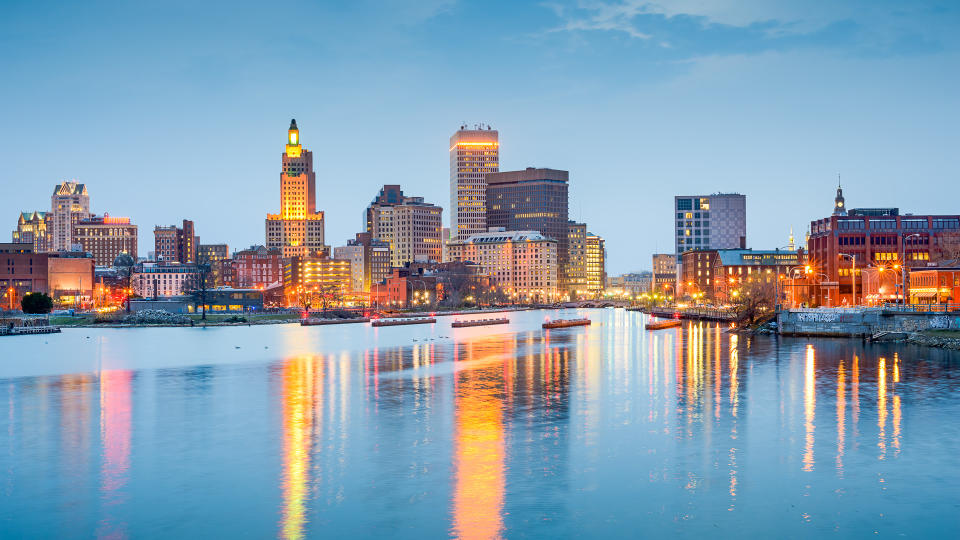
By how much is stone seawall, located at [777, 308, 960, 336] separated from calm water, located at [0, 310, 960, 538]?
19187mm

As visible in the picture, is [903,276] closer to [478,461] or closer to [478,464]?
[478,461]

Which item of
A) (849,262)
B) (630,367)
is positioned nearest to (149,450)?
(630,367)

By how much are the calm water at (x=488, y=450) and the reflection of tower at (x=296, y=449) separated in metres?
0.16

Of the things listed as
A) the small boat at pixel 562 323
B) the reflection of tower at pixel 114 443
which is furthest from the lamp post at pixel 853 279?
the reflection of tower at pixel 114 443

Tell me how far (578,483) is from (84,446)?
942 inches

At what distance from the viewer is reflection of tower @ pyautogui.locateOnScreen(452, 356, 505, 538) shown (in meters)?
27.0

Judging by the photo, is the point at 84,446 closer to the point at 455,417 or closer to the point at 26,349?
the point at 455,417

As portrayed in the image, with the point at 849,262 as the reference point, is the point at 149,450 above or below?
below

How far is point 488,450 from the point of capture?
122 feet

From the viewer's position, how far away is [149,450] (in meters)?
38.7

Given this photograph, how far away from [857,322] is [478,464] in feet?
265

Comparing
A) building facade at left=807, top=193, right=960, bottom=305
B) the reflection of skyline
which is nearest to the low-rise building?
building facade at left=807, top=193, right=960, bottom=305

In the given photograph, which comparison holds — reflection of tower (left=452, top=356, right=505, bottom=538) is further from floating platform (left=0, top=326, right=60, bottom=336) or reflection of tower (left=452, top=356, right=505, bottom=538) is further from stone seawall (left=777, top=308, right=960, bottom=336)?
floating platform (left=0, top=326, right=60, bottom=336)

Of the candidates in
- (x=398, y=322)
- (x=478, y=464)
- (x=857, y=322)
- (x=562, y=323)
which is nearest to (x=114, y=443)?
(x=478, y=464)
